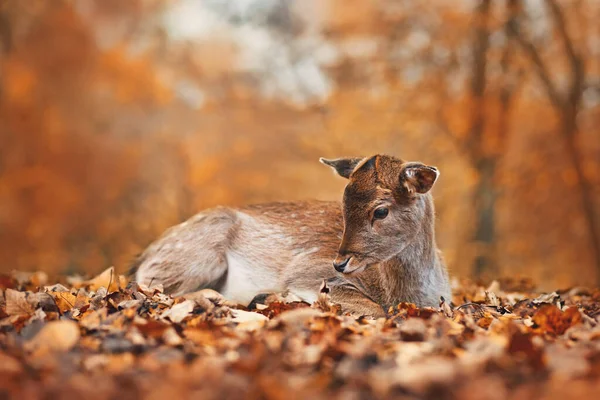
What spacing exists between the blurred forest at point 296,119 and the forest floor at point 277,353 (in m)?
9.25

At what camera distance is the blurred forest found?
44.7 ft

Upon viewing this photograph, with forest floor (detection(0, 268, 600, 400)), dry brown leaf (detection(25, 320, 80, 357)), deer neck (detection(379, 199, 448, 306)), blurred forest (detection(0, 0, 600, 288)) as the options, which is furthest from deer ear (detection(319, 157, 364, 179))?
blurred forest (detection(0, 0, 600, 288))

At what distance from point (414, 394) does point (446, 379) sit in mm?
117

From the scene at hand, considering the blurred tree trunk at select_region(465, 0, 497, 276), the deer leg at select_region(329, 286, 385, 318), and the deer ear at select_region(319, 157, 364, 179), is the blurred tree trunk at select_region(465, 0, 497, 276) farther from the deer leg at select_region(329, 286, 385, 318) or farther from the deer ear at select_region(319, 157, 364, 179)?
the deer leg at select_region(329, 286, 385, 318)

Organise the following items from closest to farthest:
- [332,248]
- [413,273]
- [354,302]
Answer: [354,302] → [413,273] → [332,248]

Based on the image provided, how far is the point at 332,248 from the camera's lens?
17.6ft

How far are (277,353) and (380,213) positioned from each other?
2189 mm

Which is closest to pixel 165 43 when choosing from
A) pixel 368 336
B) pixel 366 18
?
pixel 366 18

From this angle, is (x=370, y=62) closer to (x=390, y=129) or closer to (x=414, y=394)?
(x=390, y=129)

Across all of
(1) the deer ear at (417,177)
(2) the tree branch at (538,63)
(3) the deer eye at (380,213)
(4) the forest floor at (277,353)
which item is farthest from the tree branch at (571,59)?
(4) the forest floor at (277,353)

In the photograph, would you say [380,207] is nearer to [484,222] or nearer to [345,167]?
[345,167]

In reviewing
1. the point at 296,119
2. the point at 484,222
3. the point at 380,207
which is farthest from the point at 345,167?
the point at 296,119

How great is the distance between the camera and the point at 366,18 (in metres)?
15.0

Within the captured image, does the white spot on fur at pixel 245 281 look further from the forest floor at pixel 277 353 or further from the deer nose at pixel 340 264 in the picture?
the forest floor at pixel 277 353
